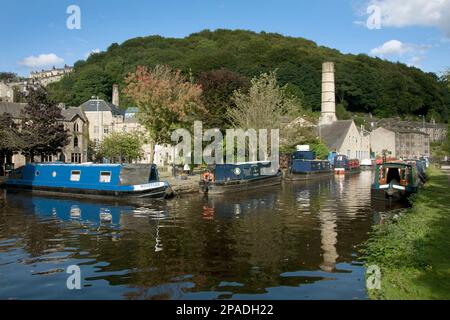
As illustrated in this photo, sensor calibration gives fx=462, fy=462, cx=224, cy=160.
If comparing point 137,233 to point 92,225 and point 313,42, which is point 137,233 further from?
point 313,42

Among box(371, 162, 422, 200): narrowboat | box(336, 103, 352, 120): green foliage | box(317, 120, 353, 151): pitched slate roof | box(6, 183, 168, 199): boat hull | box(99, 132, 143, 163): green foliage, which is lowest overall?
box(6, 183, 168, 199): boat hull

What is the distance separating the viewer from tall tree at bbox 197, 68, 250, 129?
50.9m

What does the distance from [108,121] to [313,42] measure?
111 m

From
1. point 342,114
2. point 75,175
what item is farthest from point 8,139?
point 342,114

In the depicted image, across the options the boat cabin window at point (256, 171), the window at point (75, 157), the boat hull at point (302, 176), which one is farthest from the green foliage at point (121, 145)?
the boat cabin window at point (256, 171)

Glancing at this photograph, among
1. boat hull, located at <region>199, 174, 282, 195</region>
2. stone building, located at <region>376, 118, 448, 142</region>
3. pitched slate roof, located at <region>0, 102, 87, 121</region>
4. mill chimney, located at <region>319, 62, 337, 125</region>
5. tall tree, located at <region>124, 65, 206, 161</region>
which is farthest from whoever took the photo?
stone building, located at <region>376, 118, 448, 142</region>

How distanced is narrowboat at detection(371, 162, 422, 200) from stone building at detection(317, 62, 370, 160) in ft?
157

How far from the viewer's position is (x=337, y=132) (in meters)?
82.9

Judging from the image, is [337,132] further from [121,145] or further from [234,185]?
[234,185]

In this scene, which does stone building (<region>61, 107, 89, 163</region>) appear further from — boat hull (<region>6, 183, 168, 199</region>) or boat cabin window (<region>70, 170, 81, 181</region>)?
boat cabin window (<region>70, 170, 81, 181</region>)

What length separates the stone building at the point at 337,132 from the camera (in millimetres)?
80938

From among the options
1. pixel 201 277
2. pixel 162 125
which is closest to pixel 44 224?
pixel 201 277

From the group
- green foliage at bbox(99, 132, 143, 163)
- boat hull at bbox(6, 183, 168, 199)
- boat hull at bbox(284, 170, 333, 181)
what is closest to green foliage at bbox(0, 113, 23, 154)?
boat hull at bbox(6, 183, 168, 199)

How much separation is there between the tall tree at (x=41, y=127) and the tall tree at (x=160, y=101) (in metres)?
11.1
